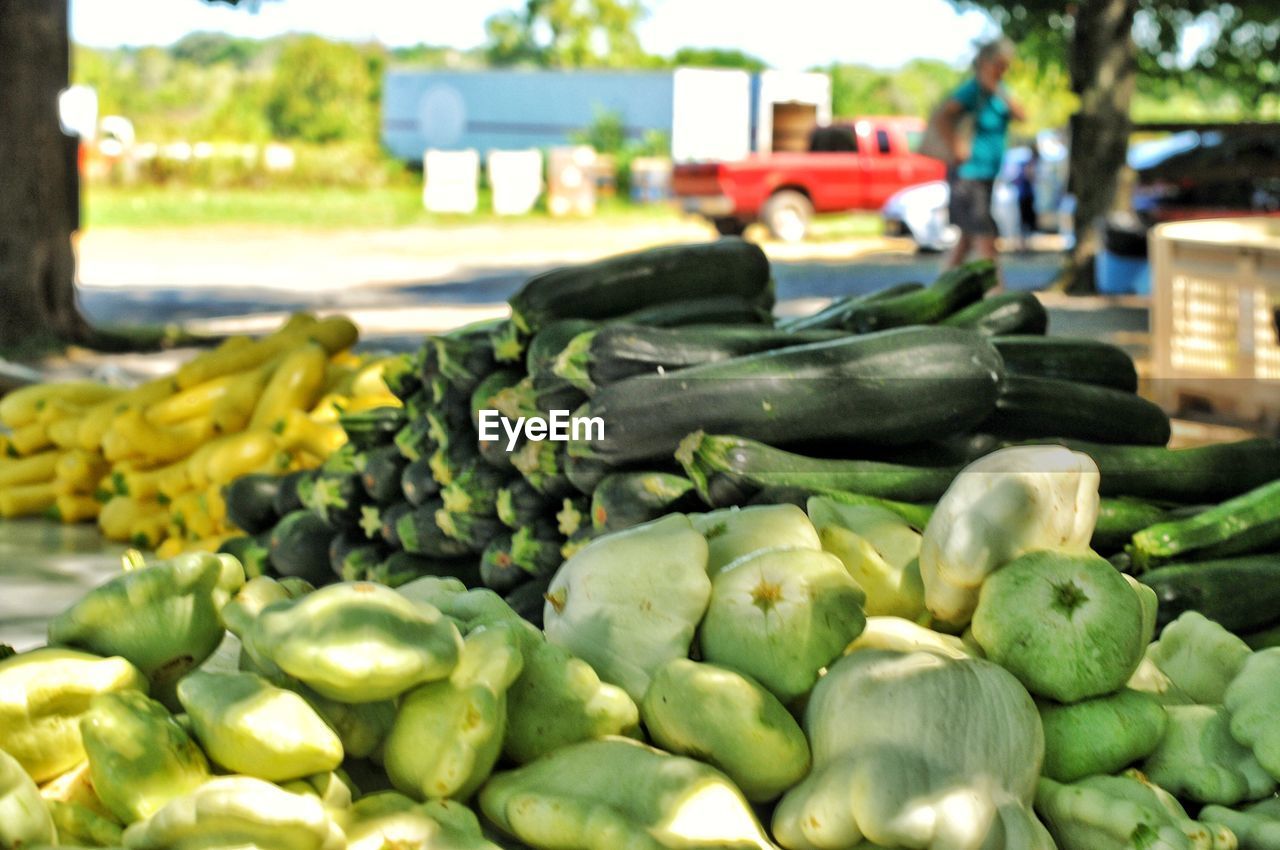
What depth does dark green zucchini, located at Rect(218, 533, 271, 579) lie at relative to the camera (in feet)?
13.6

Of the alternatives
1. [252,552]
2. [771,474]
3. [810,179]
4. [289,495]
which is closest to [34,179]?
[289,495]

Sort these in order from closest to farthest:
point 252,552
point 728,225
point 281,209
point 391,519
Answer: point 391,519 → point 252,552 → point 728,225 → point 281,209

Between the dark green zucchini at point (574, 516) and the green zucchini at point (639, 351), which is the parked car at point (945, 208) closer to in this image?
the green zucchini at point (639, 351)

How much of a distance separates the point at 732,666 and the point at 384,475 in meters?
1.81

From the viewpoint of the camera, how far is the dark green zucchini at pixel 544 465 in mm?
3316

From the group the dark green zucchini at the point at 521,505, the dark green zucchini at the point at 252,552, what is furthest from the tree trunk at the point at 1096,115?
the dark green zucchini at the point at 521,505

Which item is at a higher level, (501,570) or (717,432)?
(717,432)

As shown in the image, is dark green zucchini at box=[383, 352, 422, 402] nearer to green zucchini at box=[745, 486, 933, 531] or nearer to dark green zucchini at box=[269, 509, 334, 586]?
dark green zucchini at box=[269, 509, 334, 586]

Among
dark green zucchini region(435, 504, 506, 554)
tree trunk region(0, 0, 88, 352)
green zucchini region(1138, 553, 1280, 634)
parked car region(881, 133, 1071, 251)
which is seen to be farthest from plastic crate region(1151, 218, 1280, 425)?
parked car region(881, 133, 1071, 251)

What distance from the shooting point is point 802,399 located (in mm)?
3172

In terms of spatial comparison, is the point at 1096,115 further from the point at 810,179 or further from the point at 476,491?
the point at 476,491

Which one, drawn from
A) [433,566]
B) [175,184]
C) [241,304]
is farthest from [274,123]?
[433,566]

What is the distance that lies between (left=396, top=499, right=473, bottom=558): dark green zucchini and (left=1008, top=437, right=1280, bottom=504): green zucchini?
1377mm

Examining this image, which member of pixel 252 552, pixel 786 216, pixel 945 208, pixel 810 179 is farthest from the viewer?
pixel 810 179
